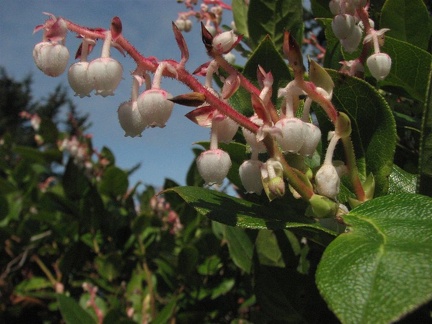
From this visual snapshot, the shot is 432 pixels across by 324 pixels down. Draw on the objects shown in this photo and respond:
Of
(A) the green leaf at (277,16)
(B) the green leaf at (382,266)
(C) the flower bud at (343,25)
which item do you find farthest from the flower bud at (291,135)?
(A) the green leaf at (277,16)

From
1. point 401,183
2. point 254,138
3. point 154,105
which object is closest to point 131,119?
point 154,105

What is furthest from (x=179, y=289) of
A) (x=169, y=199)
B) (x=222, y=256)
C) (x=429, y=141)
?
(x=429, y=141)

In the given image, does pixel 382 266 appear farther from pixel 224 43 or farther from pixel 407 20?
pixel 407 20

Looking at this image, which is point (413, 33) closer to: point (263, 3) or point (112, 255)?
point (263, 3)

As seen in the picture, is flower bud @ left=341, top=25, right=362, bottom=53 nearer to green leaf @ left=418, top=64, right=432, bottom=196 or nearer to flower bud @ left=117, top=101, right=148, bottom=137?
green leaf @ left=418, top=64, right=432, bottom=196

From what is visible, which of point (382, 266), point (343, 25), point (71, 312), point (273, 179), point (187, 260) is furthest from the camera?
point (187, 260)

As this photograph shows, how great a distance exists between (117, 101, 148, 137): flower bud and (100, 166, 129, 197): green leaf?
1.42m

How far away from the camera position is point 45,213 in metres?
2.19

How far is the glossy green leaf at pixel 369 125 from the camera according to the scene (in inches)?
27.3

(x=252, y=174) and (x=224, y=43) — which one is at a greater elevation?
(x=224, y=43)

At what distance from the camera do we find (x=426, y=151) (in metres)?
0.64

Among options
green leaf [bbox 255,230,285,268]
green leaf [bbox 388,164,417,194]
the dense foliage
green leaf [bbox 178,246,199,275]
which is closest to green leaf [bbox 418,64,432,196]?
the dense foliage

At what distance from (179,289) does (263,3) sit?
1.09 m

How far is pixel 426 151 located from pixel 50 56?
0.48 metres
